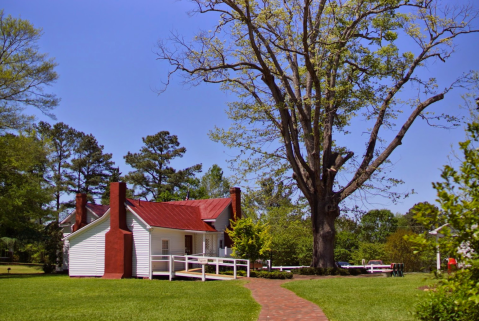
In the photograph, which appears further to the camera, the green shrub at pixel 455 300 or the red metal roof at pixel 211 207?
the red metal roof at pixel 211 207

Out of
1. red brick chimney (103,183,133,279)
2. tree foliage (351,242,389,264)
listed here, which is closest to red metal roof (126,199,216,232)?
red brick chimney (103,183,133,279)

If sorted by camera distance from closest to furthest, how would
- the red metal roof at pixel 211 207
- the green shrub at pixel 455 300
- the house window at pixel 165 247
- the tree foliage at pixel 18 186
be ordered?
the green shrub at pixel 455 300, the house window at pixel 165 247, the tree foliage at pixel 18 186, the red metal roof at pixel 211 207

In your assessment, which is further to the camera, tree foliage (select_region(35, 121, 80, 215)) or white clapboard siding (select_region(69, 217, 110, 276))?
tree foliage (select_region(35, 121, 80, 215))

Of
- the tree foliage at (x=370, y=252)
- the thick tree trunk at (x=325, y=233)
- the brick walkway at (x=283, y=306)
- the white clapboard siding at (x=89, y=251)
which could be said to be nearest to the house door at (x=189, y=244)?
the white clapboard siding at (x=89, y=251)

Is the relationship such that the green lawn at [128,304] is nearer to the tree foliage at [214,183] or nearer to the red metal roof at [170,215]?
the red metal roof at [170,215]

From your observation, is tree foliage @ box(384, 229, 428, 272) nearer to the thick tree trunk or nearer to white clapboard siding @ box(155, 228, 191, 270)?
A: the thick tree trunk

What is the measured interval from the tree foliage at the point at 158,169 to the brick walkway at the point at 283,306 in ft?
126

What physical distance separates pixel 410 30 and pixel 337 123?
575 centimetres

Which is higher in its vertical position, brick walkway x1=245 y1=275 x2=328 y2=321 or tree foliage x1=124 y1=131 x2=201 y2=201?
tree foliage x1=124 y1=131 x2=201 y2=201

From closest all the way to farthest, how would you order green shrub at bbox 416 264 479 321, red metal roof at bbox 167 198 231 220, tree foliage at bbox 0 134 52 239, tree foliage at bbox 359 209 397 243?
green shrub at bbox 416 264 479 321 → tree foliage at bbox 0 134 52 239 → red metal roof at bbox 167 198 231 220 → tree foliage at bbox 359 209 397 243

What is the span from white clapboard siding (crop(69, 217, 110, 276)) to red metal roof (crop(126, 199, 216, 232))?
2.06 m

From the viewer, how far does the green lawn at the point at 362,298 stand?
9820 mm

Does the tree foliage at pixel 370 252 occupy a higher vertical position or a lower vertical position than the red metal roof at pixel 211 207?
lower

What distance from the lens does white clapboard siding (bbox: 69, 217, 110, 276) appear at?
1030 inches
